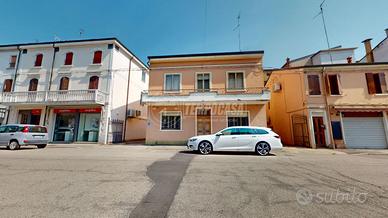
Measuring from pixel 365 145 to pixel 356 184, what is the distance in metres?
13.2

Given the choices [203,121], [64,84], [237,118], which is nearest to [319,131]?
[237,118]

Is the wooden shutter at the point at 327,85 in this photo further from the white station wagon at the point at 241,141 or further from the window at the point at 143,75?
the window at the point at 143,75

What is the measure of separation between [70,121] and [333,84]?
2503 cm

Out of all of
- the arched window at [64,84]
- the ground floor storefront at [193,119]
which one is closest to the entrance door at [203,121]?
the ground floor storefront at [193,119]

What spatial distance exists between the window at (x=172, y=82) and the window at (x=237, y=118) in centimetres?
549

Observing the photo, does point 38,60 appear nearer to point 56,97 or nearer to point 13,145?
point 56,97

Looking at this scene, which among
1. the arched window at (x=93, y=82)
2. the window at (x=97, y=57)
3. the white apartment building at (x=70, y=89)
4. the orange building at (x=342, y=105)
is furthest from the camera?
the window at (x=97, y=57)

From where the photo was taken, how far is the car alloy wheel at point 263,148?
956 centimetres

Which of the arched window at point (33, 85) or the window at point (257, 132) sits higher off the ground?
the arched window at point (33, 85)

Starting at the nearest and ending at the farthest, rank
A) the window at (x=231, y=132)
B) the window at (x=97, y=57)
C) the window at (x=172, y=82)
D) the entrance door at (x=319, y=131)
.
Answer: the window at (x=231, y=132), the entrance door at (x=319, y=131), the window at (x=172, y=82), the window at (x=97, y=57)

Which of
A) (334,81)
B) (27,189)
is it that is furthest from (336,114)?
(27,189)

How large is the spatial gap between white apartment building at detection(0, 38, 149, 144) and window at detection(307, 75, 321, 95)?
18.0 metres

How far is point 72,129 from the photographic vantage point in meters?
16.8

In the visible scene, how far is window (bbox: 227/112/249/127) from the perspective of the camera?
14.7 meters
